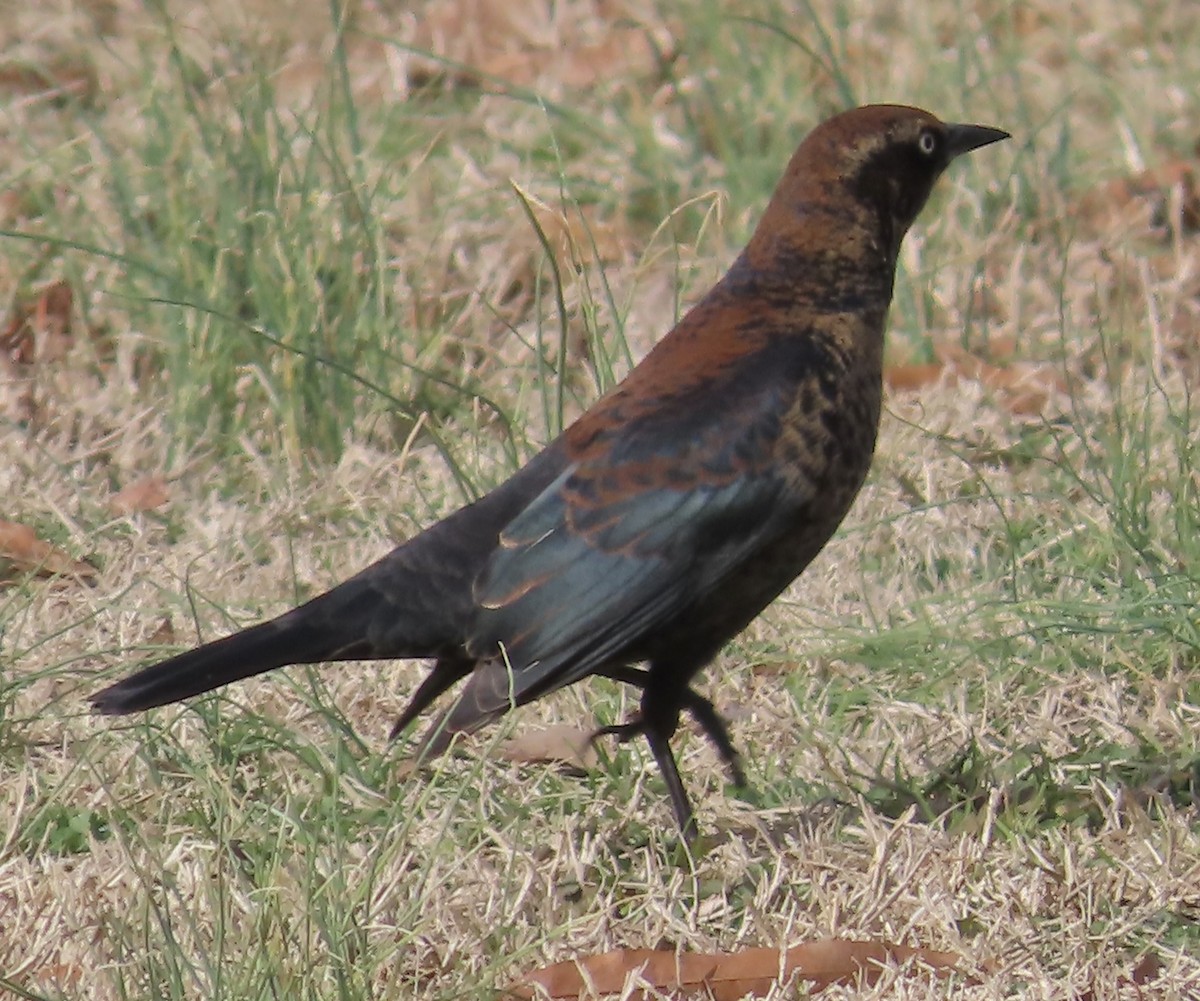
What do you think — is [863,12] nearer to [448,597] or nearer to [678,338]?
[678,338]

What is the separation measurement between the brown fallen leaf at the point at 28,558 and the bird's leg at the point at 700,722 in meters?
1.34

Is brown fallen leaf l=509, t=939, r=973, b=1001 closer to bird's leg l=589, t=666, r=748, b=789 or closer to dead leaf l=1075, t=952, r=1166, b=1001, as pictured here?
dead leaf l=1075, t=952, r=1166, b=1001

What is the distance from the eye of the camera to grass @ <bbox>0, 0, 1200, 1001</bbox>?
334 centimetres

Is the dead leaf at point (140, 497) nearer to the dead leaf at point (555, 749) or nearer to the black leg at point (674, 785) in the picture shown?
the dead leaf at point (555, 749)

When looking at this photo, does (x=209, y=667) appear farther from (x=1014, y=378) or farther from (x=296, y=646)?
(x=1014, y=378)

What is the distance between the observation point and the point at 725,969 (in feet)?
10.6

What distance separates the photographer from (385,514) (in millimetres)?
4734

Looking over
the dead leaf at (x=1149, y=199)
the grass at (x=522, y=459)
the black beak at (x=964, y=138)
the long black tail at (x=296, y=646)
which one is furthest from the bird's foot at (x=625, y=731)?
the dead leaf at (x=1149, y=199)

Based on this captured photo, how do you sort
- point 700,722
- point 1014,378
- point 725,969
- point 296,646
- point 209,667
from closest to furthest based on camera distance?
1. point 725,969
2. point 209,667
3. point 296,646
4. point 700,722
5. point 1014,378

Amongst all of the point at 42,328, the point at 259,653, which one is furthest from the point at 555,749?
the point at 42,328

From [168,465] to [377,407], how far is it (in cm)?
49

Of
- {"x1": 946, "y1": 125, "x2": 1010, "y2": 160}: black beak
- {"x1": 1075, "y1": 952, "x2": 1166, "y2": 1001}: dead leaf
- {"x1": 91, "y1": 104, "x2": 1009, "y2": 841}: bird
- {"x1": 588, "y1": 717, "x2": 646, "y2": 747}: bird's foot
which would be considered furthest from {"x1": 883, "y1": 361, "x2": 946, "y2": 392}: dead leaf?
{"x1": 1075, "y1": 952, "x2": 1166, "y2": 1001}: dead leaf

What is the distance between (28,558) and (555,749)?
1.32 meters

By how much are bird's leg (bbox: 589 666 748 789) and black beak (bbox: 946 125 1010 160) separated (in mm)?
1139
